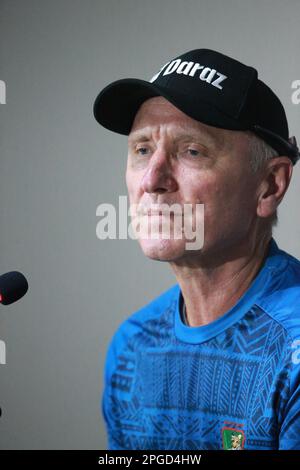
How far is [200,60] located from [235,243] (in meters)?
0.34

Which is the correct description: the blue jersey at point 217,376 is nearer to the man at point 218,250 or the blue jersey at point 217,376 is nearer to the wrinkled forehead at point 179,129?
the man at point 218,250

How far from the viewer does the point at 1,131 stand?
6.88 feet

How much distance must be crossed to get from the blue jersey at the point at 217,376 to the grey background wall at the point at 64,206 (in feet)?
2.11

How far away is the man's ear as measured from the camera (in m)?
1.20

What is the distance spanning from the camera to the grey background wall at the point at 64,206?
1.98 m

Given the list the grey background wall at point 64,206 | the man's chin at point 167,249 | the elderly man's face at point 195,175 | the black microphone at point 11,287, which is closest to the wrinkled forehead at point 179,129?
the elderly man's face at point 195,175

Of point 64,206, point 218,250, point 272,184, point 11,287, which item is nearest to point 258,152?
point 272,184

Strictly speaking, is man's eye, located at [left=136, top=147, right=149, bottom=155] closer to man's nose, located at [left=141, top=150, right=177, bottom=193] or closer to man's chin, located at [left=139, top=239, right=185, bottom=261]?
man's nose, located at [left=141, top=150, right=177, bottom=193]

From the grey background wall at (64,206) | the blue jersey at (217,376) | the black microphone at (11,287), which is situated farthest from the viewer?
the grey background wall at (64,206)

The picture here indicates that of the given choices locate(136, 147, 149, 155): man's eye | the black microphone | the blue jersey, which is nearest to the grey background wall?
the blue jersey

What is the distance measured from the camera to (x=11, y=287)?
0.94 meters

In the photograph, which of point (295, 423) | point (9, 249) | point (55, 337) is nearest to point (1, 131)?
point (9, 249)

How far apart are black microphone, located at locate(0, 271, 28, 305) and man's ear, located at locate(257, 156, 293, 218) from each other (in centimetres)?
48

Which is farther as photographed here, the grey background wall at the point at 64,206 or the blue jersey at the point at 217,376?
the grey background wall at the point at 64,206
